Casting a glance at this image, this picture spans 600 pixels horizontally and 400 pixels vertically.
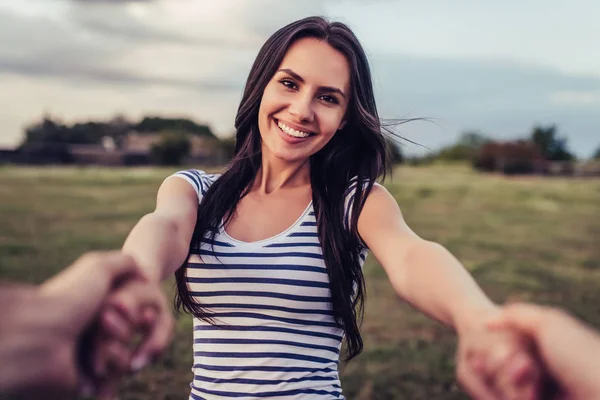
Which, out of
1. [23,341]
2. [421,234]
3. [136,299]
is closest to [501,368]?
[136,299]

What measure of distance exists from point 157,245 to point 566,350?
2.83 feet

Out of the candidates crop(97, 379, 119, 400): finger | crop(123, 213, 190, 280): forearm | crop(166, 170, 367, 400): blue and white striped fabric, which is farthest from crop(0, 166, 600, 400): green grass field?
crop(97, 379, 119, 400): finger

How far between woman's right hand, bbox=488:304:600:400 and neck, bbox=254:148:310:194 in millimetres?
1189

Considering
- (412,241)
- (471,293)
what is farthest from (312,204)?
(471,293)

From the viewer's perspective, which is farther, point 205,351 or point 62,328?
point 205,351

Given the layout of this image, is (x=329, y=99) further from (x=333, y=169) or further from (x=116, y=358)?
(x=116, y=358)

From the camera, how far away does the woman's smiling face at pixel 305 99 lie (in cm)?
189

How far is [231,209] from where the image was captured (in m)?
2.00

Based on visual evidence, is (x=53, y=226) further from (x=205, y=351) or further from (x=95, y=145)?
(x=205, y=351)

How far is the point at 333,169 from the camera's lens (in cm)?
208

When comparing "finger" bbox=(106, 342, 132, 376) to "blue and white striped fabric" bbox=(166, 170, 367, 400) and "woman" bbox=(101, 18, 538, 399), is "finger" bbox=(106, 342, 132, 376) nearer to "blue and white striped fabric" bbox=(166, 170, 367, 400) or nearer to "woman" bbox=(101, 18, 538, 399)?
"woman" bbox=(101, 18, 538, 399)

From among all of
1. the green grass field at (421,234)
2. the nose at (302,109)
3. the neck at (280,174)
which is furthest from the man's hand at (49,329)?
the green grass field at (421,234)

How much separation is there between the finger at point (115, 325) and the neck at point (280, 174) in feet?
3.84

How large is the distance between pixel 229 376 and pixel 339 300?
1.11 feet
